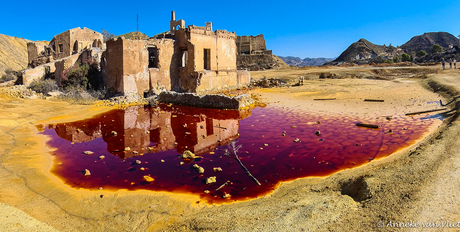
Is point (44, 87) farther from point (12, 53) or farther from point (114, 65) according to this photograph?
point (12, 53)

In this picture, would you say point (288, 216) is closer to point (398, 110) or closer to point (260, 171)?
point (260, 171)

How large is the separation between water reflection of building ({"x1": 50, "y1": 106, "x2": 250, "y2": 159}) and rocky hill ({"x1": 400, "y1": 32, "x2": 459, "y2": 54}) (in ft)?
194

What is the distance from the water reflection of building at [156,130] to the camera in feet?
23.4

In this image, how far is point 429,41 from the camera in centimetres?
5741

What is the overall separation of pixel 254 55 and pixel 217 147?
1406 inches

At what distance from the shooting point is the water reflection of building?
23.4ft

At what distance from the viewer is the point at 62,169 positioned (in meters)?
5.55

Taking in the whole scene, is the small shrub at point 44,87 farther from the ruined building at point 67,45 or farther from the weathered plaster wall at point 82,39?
the weathered plaster wall at point 82,39

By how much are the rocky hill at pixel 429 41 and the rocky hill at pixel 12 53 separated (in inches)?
2686

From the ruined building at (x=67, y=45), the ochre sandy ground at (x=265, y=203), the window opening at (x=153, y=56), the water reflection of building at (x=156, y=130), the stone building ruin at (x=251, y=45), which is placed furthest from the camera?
the stone building ruin at (x=251, y=45)

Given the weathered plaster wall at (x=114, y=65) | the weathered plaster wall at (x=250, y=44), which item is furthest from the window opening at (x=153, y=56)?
the weathered plaster wall at (x=250, y=44)

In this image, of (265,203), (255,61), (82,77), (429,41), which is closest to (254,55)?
(255,61)

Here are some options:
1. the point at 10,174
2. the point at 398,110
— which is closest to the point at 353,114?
the point at 398,110

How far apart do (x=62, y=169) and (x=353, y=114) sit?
948cm
